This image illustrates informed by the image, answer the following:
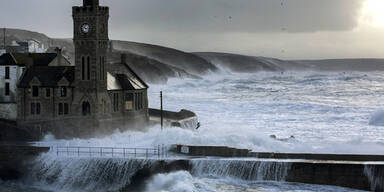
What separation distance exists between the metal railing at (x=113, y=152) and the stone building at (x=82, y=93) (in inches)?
297

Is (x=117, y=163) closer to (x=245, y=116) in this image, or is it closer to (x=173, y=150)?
(x=173, y=150)

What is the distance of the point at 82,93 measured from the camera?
185 feet

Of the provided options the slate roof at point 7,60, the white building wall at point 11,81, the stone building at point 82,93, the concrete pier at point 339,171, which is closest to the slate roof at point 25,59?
the slate roof at point 7,60

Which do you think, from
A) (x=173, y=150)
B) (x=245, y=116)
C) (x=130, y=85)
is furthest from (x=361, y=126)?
(x=173, y=150)

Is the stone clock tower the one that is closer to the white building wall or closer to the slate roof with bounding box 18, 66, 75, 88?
the slate roof with bounding box 18, 66, 75, 88

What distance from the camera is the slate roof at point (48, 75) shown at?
5838 centimetres

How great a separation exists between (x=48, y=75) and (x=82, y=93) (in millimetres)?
4664

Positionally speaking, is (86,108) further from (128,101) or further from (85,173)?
(85,173)

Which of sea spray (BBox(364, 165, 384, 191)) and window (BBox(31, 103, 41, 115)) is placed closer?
sea spray (BBox(364, 165, 384, 191))

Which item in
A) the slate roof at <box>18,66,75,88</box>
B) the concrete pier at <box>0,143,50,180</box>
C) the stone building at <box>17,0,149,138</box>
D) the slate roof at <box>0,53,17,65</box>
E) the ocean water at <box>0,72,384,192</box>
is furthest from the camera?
the slate roof at <box>0,53,17,65</box>

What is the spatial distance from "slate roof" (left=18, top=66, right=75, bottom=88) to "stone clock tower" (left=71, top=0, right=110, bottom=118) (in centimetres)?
191

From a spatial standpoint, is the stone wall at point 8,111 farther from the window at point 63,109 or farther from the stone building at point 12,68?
the window at point 63,109

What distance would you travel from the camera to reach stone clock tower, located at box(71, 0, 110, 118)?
5578cm

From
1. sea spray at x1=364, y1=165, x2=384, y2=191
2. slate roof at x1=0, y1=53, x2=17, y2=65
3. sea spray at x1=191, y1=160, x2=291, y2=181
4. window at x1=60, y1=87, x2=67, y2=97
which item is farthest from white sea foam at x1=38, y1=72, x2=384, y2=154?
slate roof at x1=0, y1=53, x2=17, y2=65
